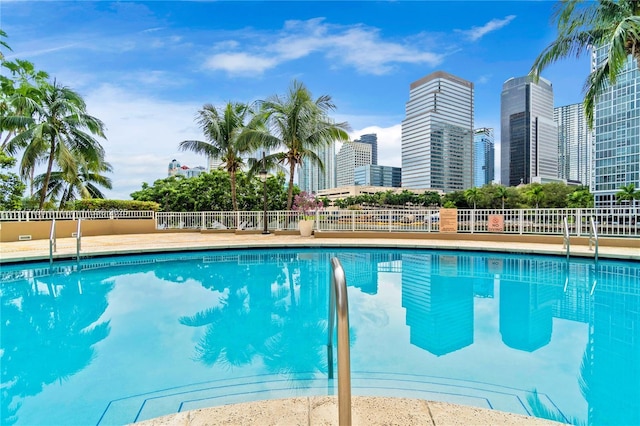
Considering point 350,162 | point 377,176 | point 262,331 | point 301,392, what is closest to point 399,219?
point 262,331

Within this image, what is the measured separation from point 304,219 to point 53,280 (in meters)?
8.26

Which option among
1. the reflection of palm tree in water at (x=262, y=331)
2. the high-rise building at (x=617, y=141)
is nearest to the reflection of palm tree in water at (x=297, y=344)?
the reflection of palm tree in water at (x=262, y=331)

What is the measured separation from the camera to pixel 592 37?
9758 millimetres

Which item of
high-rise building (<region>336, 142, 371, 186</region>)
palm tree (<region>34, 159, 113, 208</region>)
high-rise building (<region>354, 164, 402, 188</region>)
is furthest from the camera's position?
high-rise building (<region>354, 164, 402, 188</region>)

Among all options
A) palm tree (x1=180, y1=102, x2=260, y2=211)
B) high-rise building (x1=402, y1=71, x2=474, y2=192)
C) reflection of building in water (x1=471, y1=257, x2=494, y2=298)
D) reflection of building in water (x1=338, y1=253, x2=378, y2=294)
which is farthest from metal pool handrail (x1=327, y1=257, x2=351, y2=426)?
high-rise building (x1=402, y1=71, x2=474, y2=192)

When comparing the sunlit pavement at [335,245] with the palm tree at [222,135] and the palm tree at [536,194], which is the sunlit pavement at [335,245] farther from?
the palm tree at [536,194]

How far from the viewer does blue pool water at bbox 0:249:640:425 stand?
8.40ft

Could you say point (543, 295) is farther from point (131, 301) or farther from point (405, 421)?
point (131, 301)

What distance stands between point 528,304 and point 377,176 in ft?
363

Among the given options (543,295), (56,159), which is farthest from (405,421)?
(56,159)

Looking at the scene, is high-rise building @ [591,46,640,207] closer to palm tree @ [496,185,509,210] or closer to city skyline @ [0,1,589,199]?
palm tree @ [496,185,509,210]

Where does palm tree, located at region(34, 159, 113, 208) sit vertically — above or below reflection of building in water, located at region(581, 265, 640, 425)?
above

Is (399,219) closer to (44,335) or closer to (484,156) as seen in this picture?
(44,335)

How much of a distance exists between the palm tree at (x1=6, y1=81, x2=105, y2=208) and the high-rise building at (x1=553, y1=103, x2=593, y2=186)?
115650mm
